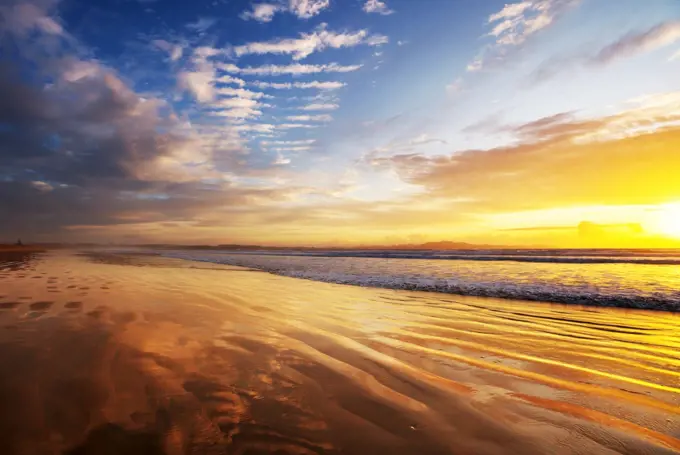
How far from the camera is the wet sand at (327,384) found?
272 cm

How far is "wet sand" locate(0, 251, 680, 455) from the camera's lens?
2.72 meters

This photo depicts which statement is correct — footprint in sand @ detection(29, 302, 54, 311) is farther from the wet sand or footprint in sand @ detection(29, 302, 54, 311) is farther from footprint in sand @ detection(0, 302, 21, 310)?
footprint in sand @ detection(0, 302, 21, 310)

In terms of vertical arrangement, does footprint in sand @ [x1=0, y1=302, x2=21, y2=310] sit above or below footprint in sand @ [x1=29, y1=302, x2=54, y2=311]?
above

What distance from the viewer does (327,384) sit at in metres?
3.96

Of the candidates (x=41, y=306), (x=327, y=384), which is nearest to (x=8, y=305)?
(x=41, y=306)

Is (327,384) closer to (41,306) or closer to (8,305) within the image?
(41,306)

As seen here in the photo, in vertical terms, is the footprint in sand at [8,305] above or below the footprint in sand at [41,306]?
above

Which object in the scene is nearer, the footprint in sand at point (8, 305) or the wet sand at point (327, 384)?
the wet sand at point (327, 384)

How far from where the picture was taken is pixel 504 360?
500cm

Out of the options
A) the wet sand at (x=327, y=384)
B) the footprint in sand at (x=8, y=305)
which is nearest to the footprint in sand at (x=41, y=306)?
the wet sand at (x=327, y=384)

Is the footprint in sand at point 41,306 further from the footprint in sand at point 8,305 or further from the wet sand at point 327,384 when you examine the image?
the footprint in sand at point 8,305

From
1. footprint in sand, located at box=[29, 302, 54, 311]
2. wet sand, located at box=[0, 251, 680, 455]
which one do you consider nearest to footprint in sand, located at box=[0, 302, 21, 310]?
wet sand, located at box=[0, 251, 680, 455]

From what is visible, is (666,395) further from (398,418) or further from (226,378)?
(226,378)

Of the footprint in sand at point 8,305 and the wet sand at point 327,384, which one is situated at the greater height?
the footprint in sand at point 8,305
